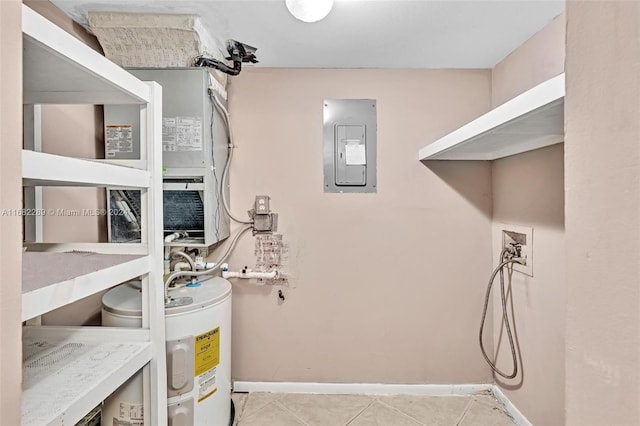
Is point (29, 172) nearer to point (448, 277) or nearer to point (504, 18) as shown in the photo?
point (504, 18)

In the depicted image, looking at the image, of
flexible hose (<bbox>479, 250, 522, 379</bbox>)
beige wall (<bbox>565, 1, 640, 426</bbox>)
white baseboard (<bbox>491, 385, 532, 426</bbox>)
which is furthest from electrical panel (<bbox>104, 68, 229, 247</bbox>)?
white baseboard (<bbox>491, 385, 532, 426</bbox>)

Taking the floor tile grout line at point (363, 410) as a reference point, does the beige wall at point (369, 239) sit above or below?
above

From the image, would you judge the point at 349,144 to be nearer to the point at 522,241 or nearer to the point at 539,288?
the point at 522,241

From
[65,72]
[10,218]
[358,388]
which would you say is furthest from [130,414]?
[358,388]

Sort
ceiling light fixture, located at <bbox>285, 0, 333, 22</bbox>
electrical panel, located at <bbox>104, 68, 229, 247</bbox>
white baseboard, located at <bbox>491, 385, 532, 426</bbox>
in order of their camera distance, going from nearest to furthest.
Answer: ceiling light fixture, located at <bbox>285, 0, 333, 22</bbox> → electrical panel, located at <bbox>104, 68, 229, 247</bbox> → white baseboard, located at <bbox>491, 385, 532, 426</bbox>

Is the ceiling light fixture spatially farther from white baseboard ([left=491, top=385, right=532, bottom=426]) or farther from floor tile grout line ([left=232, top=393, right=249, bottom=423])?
white baseboard ([left=491, top=385, right=532, bottom=426])

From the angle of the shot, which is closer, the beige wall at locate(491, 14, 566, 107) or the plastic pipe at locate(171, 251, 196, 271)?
the beige wall at locate(491, 14, 566, 107)

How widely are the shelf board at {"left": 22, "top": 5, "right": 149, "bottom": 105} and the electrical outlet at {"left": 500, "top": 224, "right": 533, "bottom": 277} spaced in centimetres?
187

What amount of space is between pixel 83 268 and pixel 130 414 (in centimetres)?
68

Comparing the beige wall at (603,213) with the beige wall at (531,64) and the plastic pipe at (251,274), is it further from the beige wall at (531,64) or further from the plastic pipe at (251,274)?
the plastic pipe at (251,274)

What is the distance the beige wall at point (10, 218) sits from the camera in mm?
426

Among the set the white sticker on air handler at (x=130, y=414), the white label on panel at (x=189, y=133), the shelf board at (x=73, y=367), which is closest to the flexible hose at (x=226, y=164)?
the white label on panel at (x=189, y=133)

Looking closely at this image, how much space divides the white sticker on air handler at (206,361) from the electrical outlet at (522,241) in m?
1.64

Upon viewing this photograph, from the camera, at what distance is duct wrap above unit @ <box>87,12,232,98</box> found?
139 centimetres
